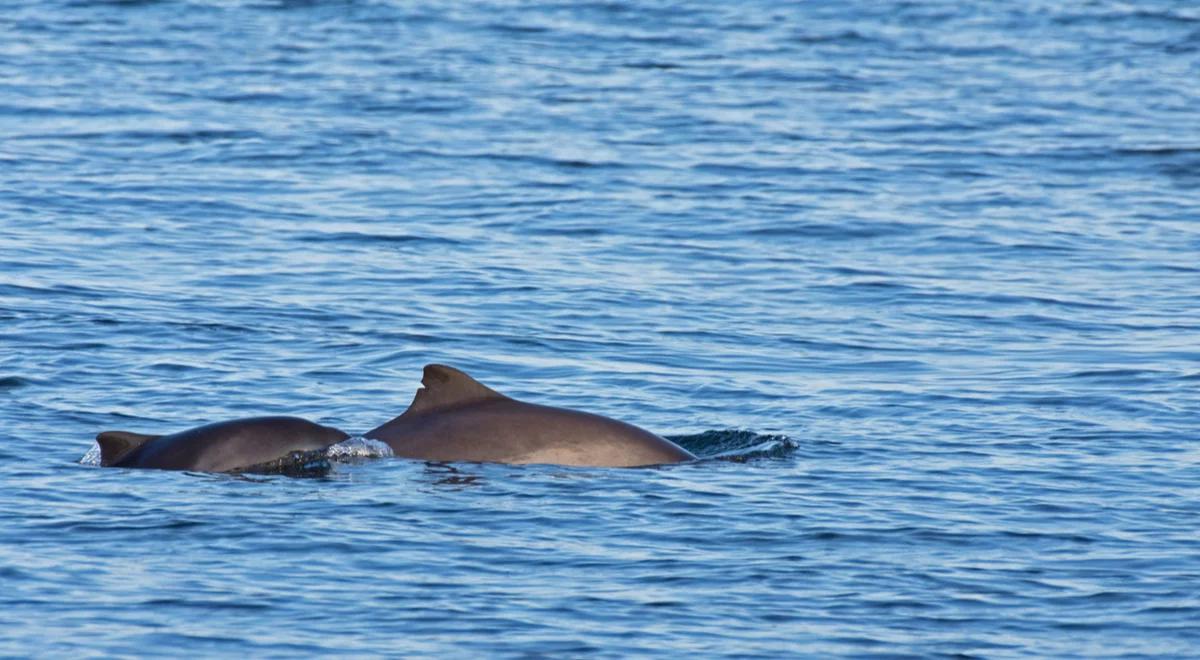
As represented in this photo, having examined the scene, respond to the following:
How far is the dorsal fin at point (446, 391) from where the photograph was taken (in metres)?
15.0

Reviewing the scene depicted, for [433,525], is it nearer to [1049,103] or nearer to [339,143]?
[339,143]

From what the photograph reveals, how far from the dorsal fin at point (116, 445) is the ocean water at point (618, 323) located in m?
0.15

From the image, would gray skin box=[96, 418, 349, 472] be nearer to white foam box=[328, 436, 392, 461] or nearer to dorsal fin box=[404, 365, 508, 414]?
white foam box=[328, 436, 392, 461]

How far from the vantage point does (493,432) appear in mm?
15055

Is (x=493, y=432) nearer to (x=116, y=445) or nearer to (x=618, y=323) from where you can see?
(x=116, y=445)

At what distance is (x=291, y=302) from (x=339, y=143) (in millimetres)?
Answer: 10913

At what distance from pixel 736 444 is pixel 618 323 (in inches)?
215

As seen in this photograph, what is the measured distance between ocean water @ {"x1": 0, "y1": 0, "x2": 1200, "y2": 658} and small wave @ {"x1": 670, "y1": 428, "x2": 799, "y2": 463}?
59 mm

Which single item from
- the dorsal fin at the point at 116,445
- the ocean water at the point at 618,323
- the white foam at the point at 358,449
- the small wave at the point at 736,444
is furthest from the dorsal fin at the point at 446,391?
the dorsal fin at the point at 116,445

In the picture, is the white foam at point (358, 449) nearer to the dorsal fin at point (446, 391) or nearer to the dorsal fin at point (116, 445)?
the dorsal fin at point (446, 391)

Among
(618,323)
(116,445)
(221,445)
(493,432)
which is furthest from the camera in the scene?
(618,323)

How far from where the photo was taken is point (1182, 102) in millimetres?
38250

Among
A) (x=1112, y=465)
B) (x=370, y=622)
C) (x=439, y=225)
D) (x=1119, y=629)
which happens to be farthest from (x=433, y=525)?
(x=439, y=225)

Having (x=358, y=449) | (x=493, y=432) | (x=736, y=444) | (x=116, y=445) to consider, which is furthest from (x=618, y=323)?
(x=116, y=445)
